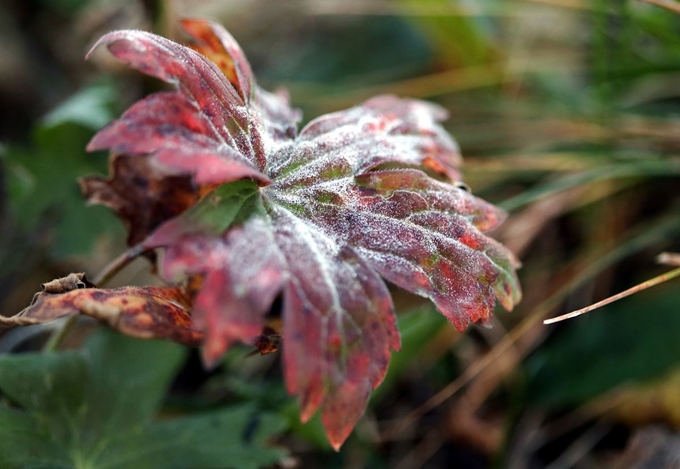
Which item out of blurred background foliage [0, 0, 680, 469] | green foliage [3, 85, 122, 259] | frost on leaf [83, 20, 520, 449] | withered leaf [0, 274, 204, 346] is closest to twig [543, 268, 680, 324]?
frost on leaf [83, 20, 520, 449]

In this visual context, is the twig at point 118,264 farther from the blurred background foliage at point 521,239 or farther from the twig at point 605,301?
the twig at point 605,301

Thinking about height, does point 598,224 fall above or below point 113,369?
below

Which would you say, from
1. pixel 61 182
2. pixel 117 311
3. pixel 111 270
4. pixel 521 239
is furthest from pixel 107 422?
pixel 521 239

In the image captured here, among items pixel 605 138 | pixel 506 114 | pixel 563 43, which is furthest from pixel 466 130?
pixel 563 43

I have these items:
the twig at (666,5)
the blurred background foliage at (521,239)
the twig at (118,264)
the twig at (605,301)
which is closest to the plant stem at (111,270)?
the twig at (118,264)

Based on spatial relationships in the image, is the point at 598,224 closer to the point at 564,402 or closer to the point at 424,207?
the point at 564,402

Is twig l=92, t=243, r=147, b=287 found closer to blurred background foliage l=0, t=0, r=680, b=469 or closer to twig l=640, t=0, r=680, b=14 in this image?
blurred background foliage l=0, t=0, r=680, b=469
